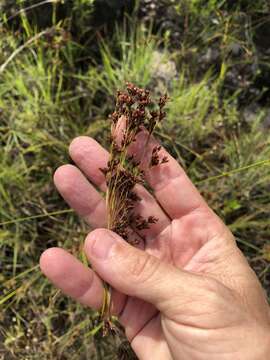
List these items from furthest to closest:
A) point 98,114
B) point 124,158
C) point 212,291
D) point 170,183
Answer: point 98,114 < point 170,183 < point 124,158 < point 212,291

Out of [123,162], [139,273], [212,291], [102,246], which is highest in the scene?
[123,162]

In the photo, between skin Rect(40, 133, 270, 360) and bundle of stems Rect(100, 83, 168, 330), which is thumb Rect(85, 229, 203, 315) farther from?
bundle of stems Rect(100, 83, 168, 330)

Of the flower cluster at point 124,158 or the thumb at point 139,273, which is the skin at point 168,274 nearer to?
the thumb at point 139,273

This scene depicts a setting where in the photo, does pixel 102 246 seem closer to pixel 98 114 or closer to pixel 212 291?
pixel 212 291

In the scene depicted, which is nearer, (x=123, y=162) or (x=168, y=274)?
(x=168, y=274)

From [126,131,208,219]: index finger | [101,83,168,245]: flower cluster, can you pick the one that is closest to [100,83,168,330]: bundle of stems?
[101,83,168,245]: flower cluster

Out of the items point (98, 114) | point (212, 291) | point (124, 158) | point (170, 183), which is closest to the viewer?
point (212, 291)

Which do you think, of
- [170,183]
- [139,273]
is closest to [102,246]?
[139,273]
